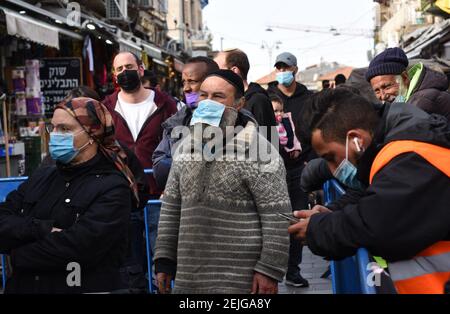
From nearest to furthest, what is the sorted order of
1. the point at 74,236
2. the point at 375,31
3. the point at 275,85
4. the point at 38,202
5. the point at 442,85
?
1. the point at 74,236
2. the point at 38,202
3. the point at 442,85
4. the point at 275,85
5. the point at 375,31

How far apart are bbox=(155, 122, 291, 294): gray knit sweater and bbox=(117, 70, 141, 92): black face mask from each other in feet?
9.57

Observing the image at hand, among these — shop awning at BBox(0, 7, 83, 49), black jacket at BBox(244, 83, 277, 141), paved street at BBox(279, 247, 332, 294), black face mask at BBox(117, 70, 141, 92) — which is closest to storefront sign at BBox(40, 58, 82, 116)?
shop awning at BBox(0, 7, 83, 49)

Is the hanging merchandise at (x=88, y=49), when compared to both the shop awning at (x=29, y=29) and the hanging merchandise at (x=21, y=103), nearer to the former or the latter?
the hanging merchandise at (x=21, y=103)

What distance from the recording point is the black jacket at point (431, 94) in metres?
5.38

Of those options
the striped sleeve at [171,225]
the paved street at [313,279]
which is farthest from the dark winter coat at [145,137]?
the striped sleeve at [171,225]

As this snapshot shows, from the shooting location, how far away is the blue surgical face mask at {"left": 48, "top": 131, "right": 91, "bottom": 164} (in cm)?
423

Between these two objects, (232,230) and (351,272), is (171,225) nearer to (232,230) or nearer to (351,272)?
(232,230)

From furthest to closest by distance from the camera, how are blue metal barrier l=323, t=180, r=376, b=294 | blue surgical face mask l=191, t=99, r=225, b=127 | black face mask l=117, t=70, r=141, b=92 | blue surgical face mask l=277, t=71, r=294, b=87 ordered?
blue surgical face mask l=277, t=71, r=294, b=87, black face mask l=117, t=70, r=141, b=92, blue surgical face mask l=191, t=99, r=225, b=127, blue metal barrier l=323, t=180, r=376, b=294

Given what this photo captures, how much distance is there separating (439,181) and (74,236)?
2.02 metres

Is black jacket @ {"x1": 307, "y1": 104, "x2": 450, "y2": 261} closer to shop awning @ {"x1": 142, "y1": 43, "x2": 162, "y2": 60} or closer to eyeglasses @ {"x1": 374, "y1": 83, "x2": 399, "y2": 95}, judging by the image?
eyeglasses @ {"x1": 374, "y1": 83, "x2": 399, "y2": 95}

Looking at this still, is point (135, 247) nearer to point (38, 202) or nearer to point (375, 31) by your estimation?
point (38, 202)

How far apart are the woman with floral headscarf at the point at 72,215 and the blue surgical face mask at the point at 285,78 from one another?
430 cm
